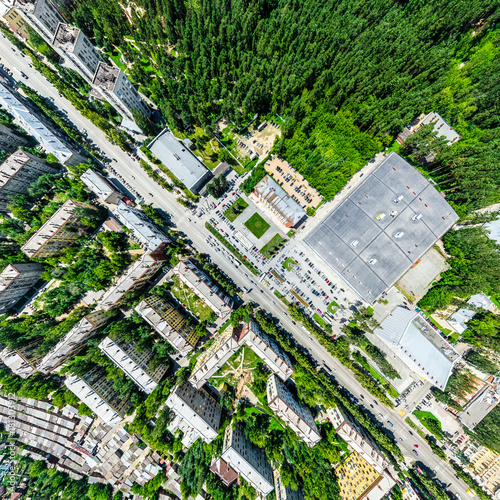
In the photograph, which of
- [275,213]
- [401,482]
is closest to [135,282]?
[275,213]

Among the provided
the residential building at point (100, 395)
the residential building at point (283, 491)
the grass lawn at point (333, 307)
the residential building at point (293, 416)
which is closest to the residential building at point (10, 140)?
the residential building at point (100, 395)

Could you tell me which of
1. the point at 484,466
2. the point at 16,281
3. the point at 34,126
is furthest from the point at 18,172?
the point at 484,466

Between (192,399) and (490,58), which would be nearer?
(192,399)

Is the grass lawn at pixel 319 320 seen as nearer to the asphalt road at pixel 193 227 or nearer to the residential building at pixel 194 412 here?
the asphalt road at pixel 193 227

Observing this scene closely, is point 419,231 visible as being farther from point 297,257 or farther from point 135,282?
point 135,282

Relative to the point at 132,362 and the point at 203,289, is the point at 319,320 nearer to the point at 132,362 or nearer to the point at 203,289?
the point at 203,289

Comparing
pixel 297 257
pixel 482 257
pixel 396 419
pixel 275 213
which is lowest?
pixel 396 419
